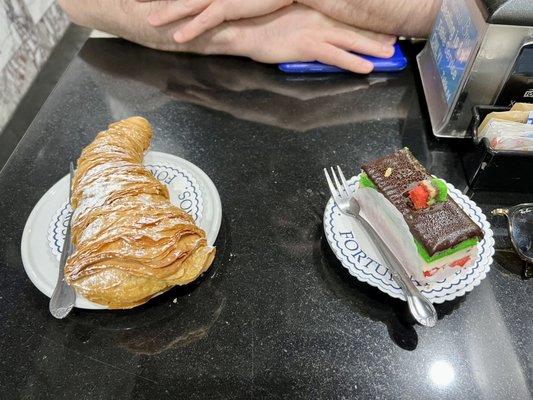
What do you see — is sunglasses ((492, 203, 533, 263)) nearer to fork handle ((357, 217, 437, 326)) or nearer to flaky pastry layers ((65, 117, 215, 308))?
fork handle ((357, 217, 437, 326))

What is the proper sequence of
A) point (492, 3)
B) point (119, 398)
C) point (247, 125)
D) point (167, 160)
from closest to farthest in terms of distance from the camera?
point (119, 398)
point (492, 3)
point (167, 160)
point (247, 125)

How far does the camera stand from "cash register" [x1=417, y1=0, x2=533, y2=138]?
2.54 ft

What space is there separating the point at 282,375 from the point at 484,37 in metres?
0.64

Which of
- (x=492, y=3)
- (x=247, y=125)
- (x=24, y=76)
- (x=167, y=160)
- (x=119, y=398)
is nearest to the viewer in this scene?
(x=119, y=398)

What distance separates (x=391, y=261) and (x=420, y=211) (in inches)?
3.6

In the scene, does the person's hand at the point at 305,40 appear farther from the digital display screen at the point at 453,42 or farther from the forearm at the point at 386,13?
the digital display screen at the point at 453,42

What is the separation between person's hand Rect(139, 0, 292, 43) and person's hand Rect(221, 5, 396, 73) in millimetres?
31

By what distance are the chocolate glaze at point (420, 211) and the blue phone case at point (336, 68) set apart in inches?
16.0

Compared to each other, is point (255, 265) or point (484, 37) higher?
point (484, 37)

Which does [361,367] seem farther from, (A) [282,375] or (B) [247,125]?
(B) [247,125]

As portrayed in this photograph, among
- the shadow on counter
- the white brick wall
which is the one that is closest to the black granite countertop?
the shadow on counter

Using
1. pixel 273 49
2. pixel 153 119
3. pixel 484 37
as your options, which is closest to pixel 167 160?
pixel 153 119

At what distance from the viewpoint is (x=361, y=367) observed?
67 cm

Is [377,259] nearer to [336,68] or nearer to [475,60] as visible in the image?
[475,60]
